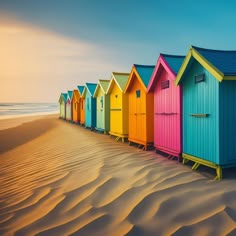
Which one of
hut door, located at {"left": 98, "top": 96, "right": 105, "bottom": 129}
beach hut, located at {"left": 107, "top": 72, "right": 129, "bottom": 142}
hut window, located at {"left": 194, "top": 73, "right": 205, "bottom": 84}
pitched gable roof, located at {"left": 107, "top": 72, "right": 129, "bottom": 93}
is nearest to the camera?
hut window, located at {"left": 194, "top": 73, "right": 205, "bottom": 84}

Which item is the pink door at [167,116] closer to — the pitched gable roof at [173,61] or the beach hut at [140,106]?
the pitched gable roof at [173,61]

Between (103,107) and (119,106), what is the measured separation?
2.53 metres

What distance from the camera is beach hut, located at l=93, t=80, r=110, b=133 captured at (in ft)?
47.1

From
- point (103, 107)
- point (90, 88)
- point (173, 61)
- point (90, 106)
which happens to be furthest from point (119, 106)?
point (90, 88)

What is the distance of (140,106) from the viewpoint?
9.73m

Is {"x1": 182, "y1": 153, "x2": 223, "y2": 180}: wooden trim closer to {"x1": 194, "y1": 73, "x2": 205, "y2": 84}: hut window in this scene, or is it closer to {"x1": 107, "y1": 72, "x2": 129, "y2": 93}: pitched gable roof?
{"x1": 194, "y1": 73, "x2": 205, "y2": 84}: hut window

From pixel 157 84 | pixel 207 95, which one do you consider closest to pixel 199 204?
pixel 207 95

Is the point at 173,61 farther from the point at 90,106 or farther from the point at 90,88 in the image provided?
the point at 90,88

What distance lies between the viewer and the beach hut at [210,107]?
5.25 meters

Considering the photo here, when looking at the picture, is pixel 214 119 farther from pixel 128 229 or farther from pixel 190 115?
pixel 128 229

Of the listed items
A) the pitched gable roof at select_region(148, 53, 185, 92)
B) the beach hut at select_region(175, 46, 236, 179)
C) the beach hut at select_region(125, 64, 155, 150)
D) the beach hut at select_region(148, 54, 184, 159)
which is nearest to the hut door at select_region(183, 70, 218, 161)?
the beach hut at select_region(175, 46, 236, 179)

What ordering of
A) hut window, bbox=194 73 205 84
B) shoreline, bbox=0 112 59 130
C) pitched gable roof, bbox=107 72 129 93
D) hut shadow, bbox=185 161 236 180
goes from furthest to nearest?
shoreline, bbox=0 112 59 130 < pitched gable roof, bbox=107 72 129 93 < hut window, bbox=194 73 205 84 < hut shadow, bbox=185 161 236 180

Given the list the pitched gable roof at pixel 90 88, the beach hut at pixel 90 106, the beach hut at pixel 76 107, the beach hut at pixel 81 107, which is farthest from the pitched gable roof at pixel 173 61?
the beach hut at pixel 76 107

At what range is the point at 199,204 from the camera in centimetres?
391
